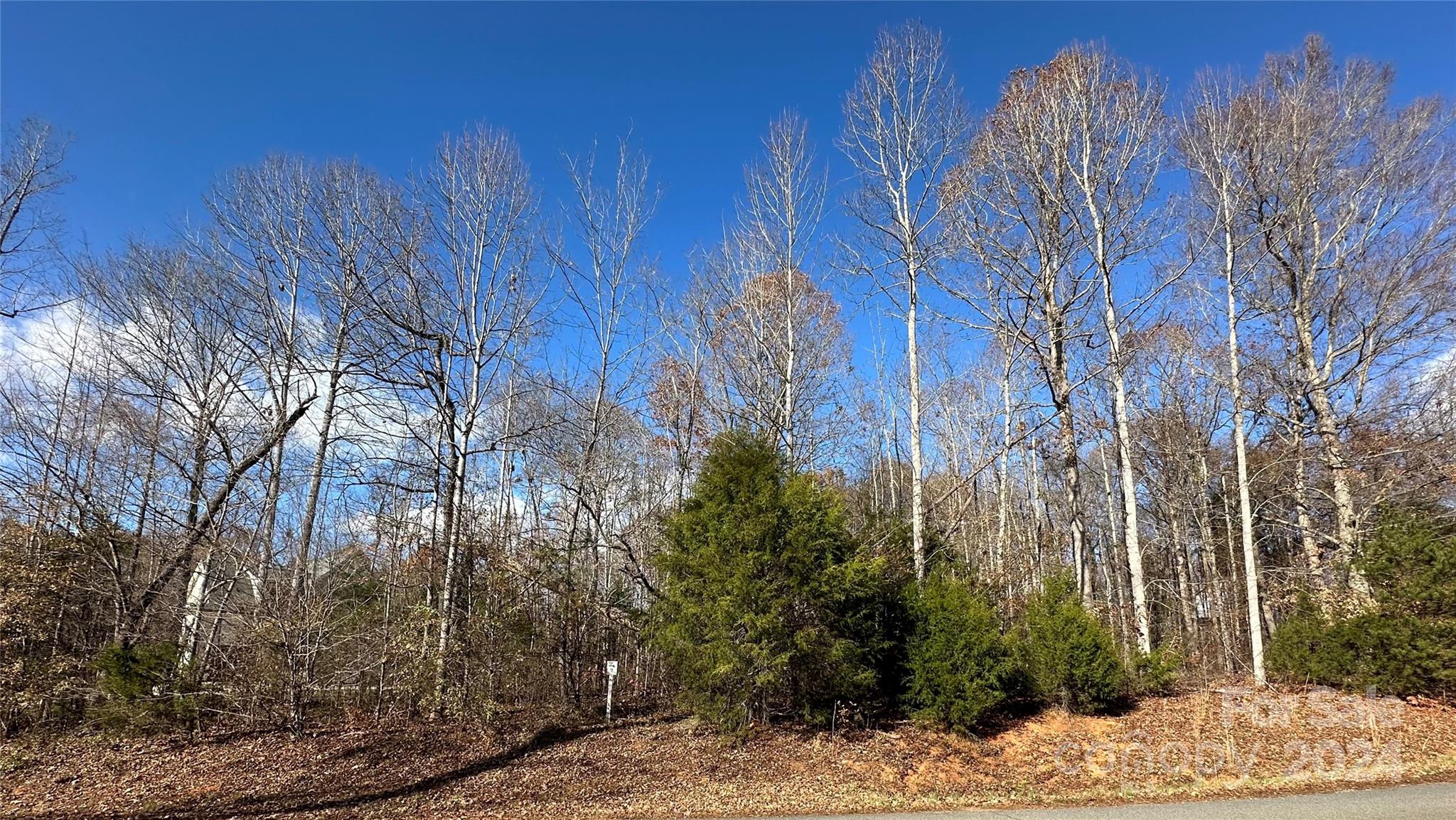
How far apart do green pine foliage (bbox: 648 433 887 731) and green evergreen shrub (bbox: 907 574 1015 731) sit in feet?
2.14

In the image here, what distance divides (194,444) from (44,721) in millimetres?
4912

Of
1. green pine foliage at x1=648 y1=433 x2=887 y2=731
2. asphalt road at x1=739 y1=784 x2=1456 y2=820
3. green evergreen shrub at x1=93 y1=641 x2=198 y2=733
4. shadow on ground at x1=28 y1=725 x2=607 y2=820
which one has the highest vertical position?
green pine foliage at x1=648 y1=433 x2=887 y2=731

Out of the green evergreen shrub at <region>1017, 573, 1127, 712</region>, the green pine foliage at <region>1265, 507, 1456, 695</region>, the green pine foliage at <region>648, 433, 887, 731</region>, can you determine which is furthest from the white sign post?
the green pine foliage at <region>1265, 507, 1456, 695</region>

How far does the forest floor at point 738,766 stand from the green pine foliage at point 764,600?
2.43 ft

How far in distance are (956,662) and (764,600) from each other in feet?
9.57

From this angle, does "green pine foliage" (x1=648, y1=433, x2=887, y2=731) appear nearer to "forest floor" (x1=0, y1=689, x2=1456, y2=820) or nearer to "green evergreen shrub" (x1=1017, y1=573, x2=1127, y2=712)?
"forest floor" (x1=0, y1=689, x2=1456, y2=820)

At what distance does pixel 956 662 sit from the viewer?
29.8 ft

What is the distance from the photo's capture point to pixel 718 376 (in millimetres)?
18203

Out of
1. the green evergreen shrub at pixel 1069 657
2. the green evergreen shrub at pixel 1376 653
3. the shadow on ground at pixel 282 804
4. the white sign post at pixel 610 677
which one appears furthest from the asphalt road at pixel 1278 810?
the white sign post at pixel 610 677

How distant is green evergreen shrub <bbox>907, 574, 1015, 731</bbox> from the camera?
8945 millimetres

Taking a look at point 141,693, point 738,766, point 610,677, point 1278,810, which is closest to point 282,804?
point 141,693

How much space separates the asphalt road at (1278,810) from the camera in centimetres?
606

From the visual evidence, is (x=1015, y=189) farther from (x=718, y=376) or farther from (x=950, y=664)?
(x=950, y=664)

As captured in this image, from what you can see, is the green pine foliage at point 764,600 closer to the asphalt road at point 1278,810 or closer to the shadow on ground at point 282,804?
the asphalt road at point 1278,810
